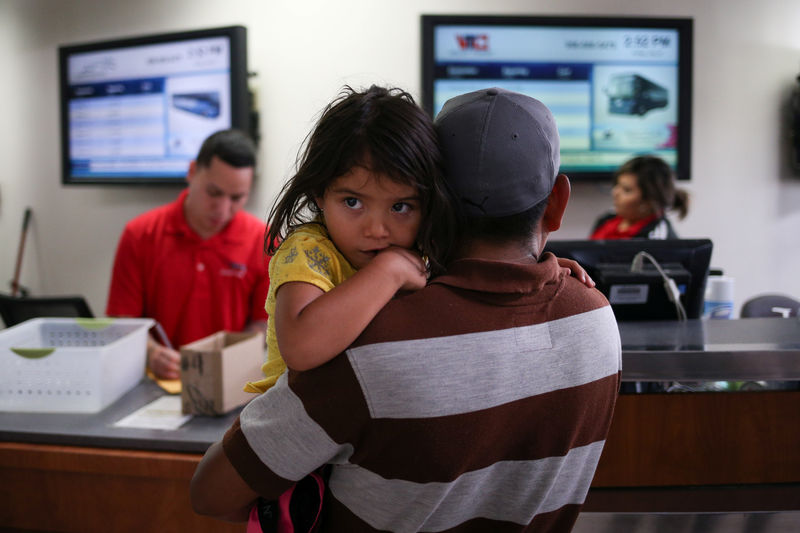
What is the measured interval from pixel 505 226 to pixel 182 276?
1.97 meters

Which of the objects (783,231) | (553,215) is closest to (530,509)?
(553,215)

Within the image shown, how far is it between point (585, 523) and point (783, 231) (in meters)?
3.03

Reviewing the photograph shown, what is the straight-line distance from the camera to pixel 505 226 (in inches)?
30.1

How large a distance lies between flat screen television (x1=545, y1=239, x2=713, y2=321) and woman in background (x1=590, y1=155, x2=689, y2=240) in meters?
1.52

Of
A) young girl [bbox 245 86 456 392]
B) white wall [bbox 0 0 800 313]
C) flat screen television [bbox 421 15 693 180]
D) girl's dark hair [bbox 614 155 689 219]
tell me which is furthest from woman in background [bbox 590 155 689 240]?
young girl [bbox 245 86 456 392]

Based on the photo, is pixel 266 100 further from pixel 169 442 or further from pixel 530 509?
pixel 530 509

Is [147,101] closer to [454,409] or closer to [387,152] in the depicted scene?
[387,152]

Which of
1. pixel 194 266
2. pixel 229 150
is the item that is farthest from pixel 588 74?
pixel 194 266

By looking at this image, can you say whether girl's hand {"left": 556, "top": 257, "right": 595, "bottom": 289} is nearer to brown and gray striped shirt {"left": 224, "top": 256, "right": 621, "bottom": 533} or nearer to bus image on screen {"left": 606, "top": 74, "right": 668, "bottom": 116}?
brown and gray striped shirt {"left": 224, "top": 256, "right": 621, "bottom": 533}

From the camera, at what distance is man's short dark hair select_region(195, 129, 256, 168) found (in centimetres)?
229

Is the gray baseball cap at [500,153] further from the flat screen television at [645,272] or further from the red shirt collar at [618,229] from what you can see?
the red shirt collar at [618,229]

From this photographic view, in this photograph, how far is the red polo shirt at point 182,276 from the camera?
2412mm

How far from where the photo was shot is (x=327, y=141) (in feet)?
2.65

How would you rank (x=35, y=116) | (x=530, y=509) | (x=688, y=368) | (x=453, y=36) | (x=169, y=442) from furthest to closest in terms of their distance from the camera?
(x=35, y=116)
(x=453, y=36)
(x=169, y=442)
(x=688, y=368)
(x=530, y=509)
